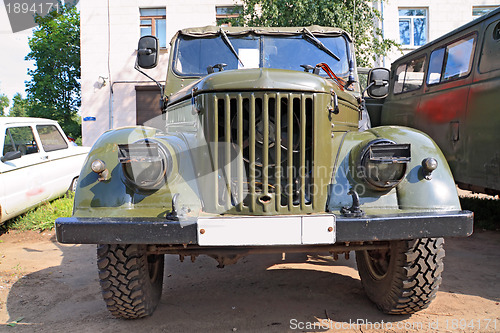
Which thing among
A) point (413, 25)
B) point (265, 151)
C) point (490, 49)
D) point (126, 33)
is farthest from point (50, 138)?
point (413, 25)

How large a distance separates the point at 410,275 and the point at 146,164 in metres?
1.73

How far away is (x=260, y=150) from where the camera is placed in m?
2.47

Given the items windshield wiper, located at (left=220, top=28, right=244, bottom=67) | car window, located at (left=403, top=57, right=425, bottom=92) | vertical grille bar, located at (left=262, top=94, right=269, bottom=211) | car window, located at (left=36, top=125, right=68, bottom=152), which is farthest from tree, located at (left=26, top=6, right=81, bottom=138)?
vertical grille bar, located at (left=262, top=94, right=269, bottom=211)

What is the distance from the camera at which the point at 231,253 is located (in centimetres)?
242

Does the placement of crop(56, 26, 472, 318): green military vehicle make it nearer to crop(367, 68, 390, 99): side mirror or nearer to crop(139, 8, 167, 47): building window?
crop(367, 68, 390, 99): side mirror

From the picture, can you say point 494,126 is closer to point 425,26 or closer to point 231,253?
point 231,253

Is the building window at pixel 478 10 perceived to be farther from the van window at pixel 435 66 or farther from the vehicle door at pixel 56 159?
the vehicle door at pixel 56 159

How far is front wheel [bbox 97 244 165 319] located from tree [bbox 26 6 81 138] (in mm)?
16572

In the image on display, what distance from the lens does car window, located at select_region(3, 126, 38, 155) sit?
5305 mm

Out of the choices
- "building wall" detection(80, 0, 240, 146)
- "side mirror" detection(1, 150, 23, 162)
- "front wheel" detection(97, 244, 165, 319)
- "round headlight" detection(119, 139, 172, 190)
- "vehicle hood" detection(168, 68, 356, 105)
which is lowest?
"front wheel" detection(97, 244, 165, 319)

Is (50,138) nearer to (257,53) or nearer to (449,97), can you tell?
(257,53)

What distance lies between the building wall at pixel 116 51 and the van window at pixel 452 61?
305 inches

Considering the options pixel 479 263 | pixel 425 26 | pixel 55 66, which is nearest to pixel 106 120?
pixel 55 66

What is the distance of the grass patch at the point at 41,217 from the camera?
5.61 meters
